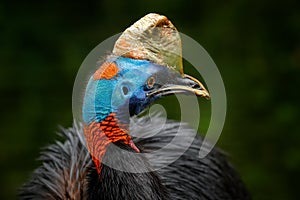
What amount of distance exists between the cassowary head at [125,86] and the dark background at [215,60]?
2439 millimetres

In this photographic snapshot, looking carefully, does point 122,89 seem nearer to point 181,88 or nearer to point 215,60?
point 181,88

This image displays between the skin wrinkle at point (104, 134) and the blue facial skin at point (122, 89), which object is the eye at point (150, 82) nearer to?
the blue facial skin at point (122, 89)

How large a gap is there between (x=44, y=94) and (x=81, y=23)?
0.65 m

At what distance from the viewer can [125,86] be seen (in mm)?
2674

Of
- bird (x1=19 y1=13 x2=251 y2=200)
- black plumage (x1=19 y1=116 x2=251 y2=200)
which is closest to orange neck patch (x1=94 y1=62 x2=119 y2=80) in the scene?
bird (x1=19 y1=13 x2=251 y2=200)

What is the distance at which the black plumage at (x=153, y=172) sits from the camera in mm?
2844

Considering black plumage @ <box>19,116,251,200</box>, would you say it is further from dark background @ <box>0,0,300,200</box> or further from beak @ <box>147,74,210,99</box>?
dark background @ <box>0,0,300,200</box>

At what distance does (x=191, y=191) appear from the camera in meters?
3.38

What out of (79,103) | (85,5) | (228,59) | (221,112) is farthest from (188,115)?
(85,5)

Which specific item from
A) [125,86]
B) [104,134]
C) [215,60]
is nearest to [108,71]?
[125,86]

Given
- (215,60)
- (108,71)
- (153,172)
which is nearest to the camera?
(108,71)

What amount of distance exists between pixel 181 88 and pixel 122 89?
212 mm

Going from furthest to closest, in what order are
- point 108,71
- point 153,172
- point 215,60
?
1. point 215,60
2. point 153,172
3. point 108,71

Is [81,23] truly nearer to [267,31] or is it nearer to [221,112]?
[267,31]
